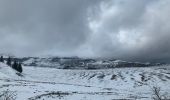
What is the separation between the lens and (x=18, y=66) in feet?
596

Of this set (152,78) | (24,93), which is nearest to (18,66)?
(152,78)

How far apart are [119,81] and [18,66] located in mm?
67990

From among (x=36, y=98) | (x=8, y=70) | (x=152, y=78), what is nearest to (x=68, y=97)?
(x=36, y=98)

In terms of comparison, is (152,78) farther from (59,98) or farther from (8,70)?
(59,98)

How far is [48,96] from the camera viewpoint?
207 ft

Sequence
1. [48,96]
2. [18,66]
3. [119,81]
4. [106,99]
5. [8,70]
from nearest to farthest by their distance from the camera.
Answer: [48,96], [106,99], [8,70], [119,81], [18,66]

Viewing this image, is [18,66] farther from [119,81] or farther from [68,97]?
[68,97]

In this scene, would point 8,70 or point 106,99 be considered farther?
point 8,70

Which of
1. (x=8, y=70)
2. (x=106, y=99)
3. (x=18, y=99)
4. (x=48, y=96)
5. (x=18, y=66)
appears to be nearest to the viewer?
(x=18, y=99)

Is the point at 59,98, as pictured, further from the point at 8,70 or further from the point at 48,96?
the point at 8,70

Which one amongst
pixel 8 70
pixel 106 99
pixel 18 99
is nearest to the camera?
pixel 18 99

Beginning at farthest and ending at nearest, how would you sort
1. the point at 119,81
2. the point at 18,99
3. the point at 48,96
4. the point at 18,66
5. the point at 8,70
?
the point at 18,66 < the point at 119,81 < the point at 8,70 < the point at 48,96 < the point at 18,99

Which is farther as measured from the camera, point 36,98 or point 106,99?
point 106,99

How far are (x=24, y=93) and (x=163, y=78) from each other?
124631 millimetres
